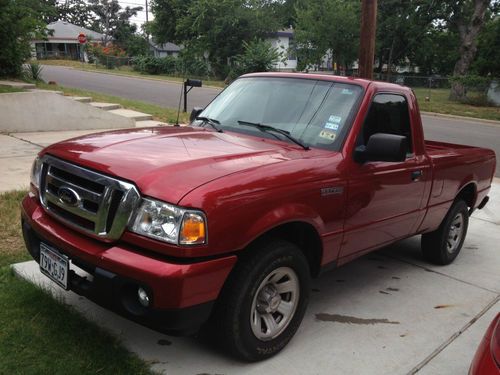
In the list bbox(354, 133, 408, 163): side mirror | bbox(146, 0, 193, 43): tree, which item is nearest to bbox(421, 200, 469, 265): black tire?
bbox(354, 133, 408, 163): side mirror

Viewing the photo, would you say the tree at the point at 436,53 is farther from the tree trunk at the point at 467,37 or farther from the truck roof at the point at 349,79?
the truck roof at the point at 349,79

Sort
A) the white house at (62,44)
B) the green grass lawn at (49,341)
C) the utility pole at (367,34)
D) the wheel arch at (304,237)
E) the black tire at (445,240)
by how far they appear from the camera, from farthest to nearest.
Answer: the white house at (62,44) → the utility pole at (367,34) → the black tire at (445,240) → the wheel arch at (304,237) → the green grass lawn at (49,341)

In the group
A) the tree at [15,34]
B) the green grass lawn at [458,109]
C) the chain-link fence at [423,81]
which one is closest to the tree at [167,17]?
the chain-link fence at [423,81]

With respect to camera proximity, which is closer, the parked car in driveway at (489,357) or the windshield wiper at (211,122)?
the parked car in driveway at (489,357)

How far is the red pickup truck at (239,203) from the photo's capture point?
8.50ft

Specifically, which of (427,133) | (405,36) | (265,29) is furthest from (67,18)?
(427,133)

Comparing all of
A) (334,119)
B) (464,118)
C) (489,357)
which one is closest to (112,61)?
(464,118)

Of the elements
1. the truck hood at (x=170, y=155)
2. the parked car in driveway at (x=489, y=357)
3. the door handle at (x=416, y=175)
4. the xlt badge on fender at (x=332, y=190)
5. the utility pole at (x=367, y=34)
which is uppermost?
the utility pole at (x=367, y=34)

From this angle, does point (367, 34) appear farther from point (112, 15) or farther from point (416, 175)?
point (112, 15)

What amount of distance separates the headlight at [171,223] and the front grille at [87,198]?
0.28 feet

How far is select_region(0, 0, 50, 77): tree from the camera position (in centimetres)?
1484

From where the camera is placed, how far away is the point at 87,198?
2.82 meters

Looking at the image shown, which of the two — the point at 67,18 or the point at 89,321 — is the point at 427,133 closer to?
the point at 89,321

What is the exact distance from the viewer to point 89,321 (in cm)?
339
